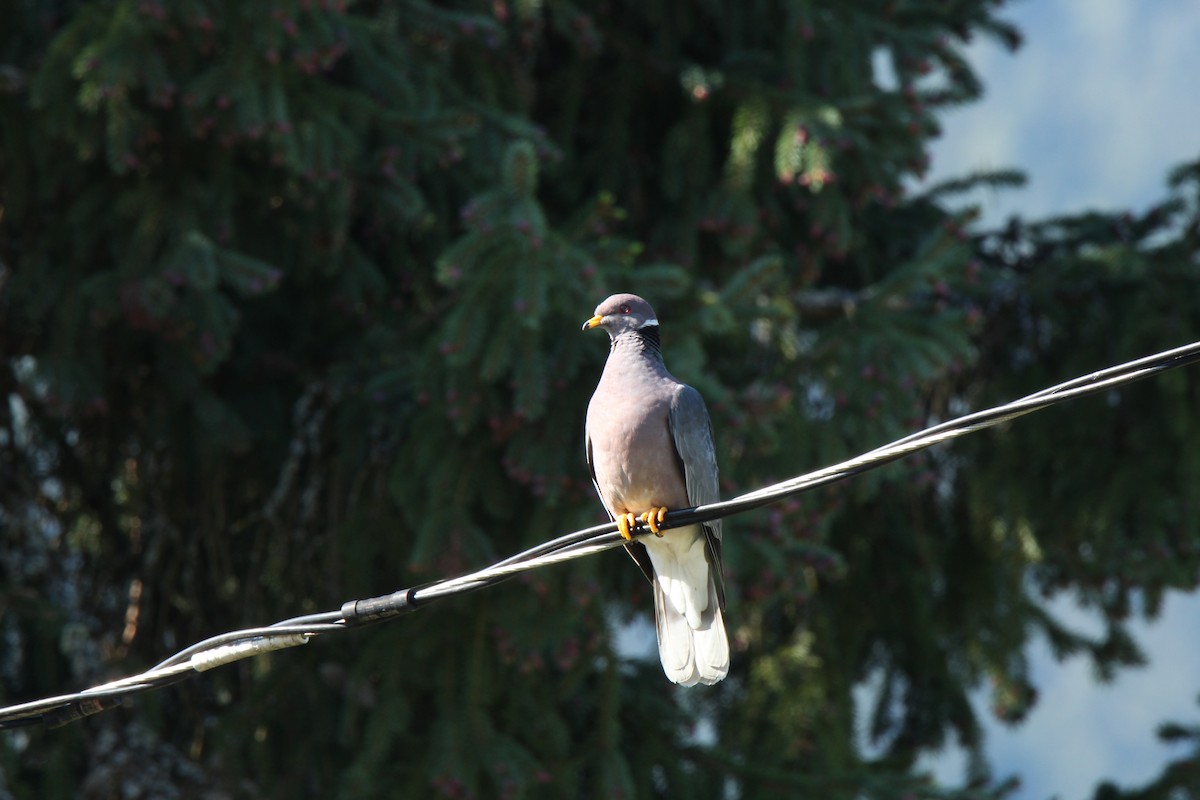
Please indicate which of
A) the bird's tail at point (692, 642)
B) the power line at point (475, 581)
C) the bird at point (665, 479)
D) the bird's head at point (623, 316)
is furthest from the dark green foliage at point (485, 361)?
the power line at point (475, 581)

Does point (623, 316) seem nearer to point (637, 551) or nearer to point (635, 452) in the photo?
point (635, 452)

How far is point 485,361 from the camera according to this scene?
4980 millimetres

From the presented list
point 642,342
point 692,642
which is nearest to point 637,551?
point 692,642

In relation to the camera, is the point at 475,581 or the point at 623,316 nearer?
the point at 475,581

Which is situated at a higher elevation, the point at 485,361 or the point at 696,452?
the point at 485,361

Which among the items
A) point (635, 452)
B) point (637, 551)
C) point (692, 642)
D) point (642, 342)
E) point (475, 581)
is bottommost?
point (475, 581)

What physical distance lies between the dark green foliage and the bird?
0.67 meters

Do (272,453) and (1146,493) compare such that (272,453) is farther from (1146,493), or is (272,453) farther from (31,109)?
(1146,493)

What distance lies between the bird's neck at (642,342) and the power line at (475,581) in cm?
103

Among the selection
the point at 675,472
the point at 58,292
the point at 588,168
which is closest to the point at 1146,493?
the point at 588,168

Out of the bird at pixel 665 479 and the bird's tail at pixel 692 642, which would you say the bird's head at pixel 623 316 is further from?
the bird's tail at pixel 692 642

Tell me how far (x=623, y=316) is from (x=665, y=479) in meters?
0.54

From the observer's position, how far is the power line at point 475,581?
2719mm

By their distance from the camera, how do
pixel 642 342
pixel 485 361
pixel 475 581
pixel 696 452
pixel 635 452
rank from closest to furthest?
pixel 475 581
pixel 635 452
pixel 696 452
pixel 642 342
pixel 485 361
